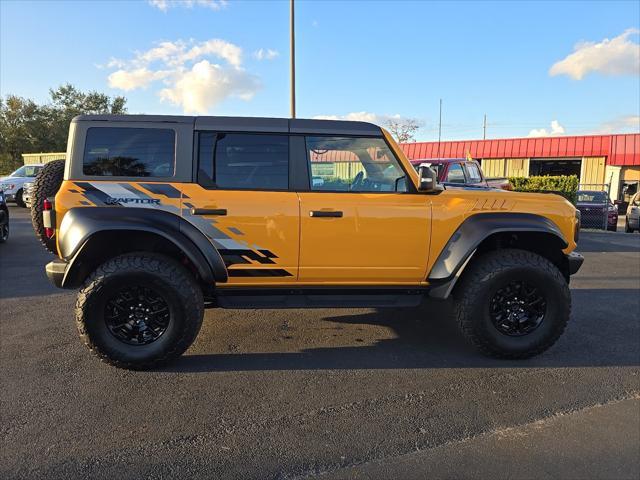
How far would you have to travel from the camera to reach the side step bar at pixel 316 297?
A: 377cm

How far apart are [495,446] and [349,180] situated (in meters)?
2.25

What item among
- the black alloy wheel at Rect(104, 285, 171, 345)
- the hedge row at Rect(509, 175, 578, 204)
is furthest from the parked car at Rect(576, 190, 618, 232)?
the black alloy wheel at Rect(104, 285, 171, 345)

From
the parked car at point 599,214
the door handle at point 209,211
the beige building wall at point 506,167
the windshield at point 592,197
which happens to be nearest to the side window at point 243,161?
the door handle at point 209,211

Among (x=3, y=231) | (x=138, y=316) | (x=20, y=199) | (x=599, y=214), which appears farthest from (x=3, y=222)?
(x=599, y=214)

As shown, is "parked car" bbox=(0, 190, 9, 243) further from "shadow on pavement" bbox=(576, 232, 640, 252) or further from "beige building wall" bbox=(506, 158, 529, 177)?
"beige building wall" bbox=(506, 158, 529, 177)

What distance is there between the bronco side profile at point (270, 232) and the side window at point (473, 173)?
688cm

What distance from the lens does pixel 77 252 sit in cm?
338

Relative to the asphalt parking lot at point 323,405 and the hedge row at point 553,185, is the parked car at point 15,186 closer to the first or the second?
the asphalt parking lot at point 323,405

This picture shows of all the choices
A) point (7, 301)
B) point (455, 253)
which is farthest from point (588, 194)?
point (7, 301)

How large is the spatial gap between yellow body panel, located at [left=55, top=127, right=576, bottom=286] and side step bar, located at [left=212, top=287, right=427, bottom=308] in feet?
0.25

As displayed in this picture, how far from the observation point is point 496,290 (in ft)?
12.4

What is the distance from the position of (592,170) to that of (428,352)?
3080cm

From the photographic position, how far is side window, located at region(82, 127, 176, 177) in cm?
353

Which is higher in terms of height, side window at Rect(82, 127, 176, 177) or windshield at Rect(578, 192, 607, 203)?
side window at Rect(82, 127, 176, 177)
